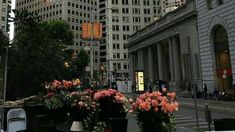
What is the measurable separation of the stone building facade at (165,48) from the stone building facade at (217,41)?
127 centimetres

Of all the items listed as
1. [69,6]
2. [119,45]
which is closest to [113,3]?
[119,45]

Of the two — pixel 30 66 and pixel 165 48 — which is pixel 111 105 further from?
pixel 165 48

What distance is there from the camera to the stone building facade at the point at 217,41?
1435 inches

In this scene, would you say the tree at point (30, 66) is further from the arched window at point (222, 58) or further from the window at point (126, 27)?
the window at point (126, 27)

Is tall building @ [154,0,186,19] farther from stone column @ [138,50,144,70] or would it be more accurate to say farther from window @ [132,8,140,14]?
stone column @ [138,50,144,70]

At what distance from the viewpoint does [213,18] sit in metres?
39.6

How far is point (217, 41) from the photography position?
40.1 metres

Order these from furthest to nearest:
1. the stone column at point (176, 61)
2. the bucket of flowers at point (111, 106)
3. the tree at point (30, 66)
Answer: the stone column at point (176, 61)
the tree at point (30, 66)
the bucket of flowers at point (111, 106)

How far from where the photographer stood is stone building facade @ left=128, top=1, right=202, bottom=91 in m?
46.4

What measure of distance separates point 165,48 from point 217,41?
2102 centimetres

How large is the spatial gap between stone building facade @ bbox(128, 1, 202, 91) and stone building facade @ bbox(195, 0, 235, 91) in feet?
4.17

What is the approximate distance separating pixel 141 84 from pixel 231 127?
2038 cm

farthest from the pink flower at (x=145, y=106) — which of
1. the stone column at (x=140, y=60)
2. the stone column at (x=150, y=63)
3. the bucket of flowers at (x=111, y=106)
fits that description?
the stone column at (x=140, y=60)

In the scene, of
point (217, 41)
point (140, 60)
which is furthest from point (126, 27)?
point (217, 41)
